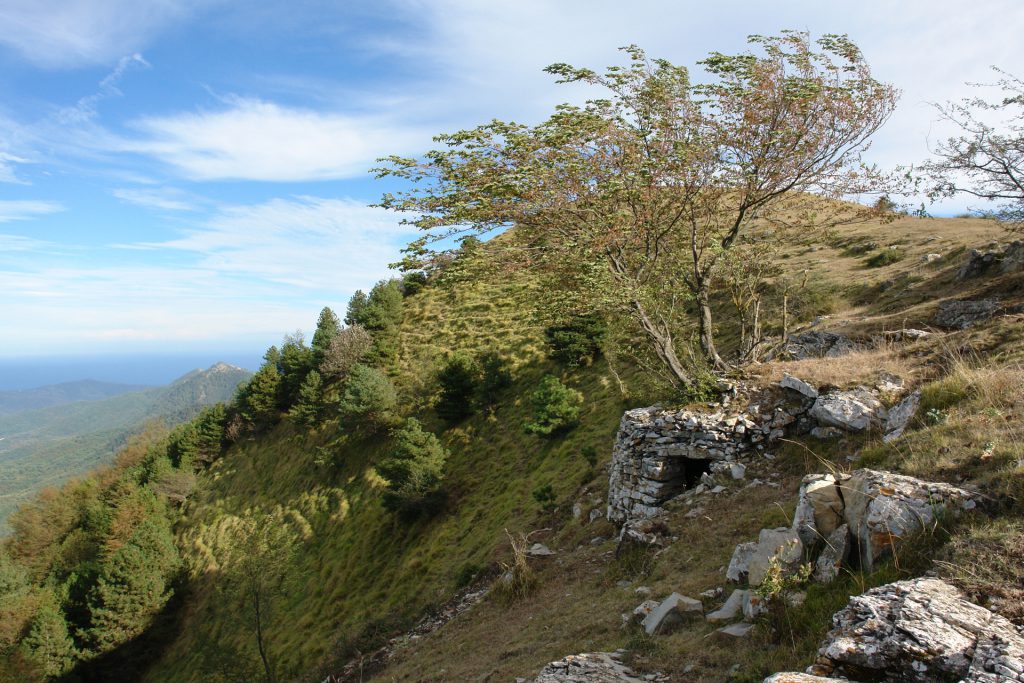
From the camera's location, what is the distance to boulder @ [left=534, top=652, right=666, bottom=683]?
228 inches

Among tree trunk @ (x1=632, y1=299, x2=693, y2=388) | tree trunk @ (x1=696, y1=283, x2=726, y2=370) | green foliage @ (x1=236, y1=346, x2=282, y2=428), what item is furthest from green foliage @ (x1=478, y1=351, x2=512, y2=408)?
green foliage @ (x1=236, y1=346, x2=282, y2=428)

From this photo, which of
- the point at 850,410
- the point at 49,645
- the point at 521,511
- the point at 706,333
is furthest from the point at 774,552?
the point at 49,645

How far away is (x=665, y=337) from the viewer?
15.8 meters

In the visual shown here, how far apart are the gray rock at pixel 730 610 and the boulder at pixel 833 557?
1005mm

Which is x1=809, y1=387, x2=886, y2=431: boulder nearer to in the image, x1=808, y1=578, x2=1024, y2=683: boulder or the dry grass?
the dry grass

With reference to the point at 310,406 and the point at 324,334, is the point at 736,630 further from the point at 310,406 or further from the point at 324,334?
the point at 324,334

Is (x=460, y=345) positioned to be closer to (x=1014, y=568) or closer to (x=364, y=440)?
(x=364, y=440)

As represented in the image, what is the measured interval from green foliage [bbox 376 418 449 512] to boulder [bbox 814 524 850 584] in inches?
1088

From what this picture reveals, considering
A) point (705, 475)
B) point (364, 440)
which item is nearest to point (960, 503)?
point (705, 475)

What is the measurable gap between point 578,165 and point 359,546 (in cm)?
3014

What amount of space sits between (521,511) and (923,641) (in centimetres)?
2204

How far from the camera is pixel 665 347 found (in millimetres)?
15273

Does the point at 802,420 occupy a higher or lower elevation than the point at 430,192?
lower

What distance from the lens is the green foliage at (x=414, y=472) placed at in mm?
31312
